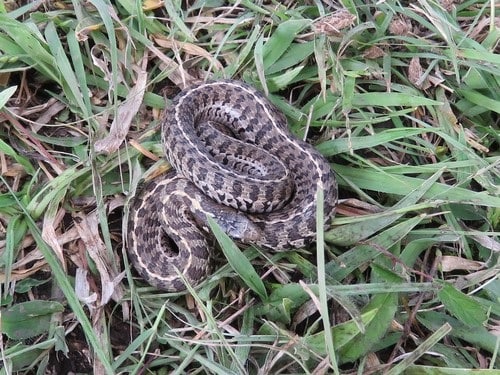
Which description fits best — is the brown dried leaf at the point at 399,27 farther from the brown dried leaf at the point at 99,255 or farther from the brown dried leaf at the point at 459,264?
the brown dried leaf at the point at 99,255

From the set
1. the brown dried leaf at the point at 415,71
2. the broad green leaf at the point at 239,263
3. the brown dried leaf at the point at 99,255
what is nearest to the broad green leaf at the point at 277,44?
the brown dried leaf at the point at 415,71

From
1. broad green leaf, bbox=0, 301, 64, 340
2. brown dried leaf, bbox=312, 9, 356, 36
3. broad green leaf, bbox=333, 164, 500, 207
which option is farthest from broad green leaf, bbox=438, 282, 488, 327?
broad green leaf, bbox=0, 301, 64, 340

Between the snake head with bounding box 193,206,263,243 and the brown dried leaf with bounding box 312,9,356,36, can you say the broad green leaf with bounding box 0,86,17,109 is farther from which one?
the brown dried leaf with bounding box 312,9,356,36

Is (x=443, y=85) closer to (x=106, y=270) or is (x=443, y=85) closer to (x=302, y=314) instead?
(x=302, y=314)

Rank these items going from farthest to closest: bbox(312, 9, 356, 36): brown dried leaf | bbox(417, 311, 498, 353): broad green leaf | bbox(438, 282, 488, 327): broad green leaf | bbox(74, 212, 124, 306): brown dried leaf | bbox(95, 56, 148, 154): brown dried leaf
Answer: bbox(312, 9, 356, 36): brown dried leaf
bbox(95, 56, 148, 154): brown dried leaf
bbox(74, 212, 124, 306): brown dried leaf
bbox(417, 311, 498, 353): broad green leaf
bbox(438, 282, 488, 327): broad green leaf

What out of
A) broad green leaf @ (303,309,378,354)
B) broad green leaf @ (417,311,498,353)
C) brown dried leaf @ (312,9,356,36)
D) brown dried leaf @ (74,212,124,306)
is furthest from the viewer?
brown dried leaf @ (312,9,356,36)

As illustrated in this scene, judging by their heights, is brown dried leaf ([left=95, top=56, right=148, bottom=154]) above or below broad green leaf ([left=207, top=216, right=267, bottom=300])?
above

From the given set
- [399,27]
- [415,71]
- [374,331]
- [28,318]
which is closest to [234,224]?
[374,331]

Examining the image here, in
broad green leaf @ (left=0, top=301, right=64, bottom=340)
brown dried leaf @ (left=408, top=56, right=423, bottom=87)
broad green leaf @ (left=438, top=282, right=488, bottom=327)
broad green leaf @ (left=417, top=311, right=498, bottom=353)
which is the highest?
brown dried leaf @ (left=408, top=56, right=423, bottom=87)
